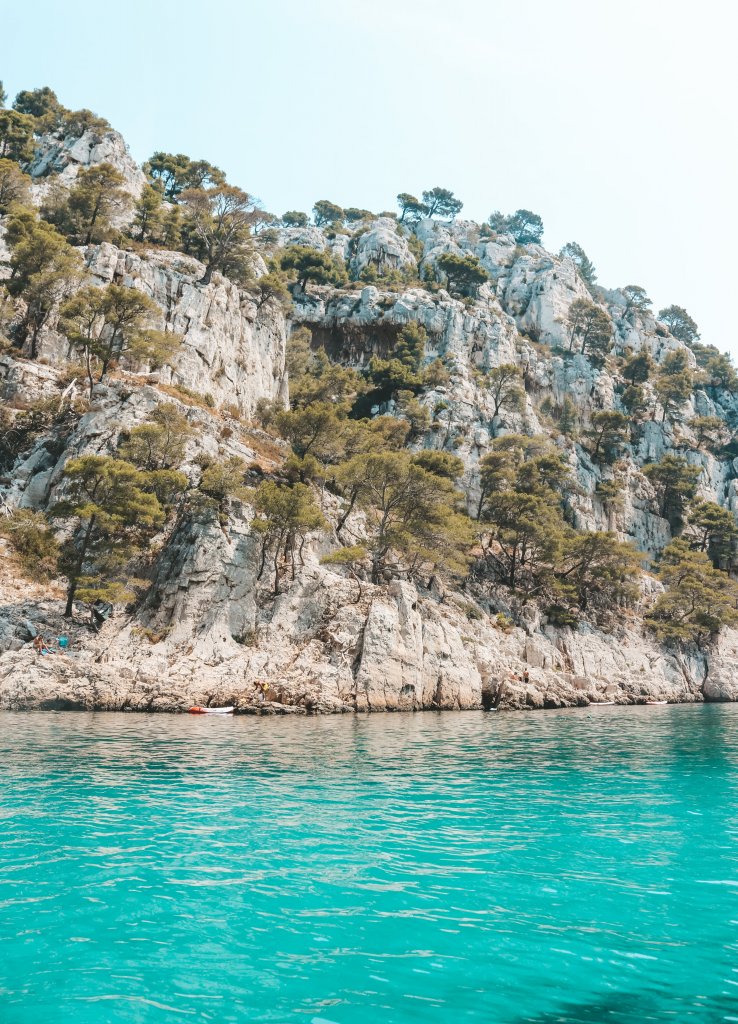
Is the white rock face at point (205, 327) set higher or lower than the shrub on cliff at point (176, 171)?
lower

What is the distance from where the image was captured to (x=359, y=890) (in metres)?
8.75

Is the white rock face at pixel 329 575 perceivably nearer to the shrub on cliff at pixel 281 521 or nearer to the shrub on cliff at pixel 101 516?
the shrub on cliff at pixel 281 521

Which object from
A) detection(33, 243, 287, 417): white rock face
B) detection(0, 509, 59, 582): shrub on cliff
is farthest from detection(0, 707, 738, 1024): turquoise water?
detection(33, 243, 287, 417): white rock face

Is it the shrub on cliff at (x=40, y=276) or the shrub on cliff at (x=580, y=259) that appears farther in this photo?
the shrub on cliff at (x=580, y=259)

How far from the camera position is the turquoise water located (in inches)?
232

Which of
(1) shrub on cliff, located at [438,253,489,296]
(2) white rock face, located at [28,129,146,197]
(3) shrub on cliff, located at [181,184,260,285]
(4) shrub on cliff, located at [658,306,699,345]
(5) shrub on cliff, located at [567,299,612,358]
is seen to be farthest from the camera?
(4) shrub on cliff, located at [658,306,699,345]

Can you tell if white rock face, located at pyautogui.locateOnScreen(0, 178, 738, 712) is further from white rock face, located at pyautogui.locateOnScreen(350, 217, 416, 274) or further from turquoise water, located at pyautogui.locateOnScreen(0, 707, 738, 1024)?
white rock face, located at pyautogui.locateOnScreen(350, 217, 416, 274)

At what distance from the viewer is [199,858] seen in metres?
9.91

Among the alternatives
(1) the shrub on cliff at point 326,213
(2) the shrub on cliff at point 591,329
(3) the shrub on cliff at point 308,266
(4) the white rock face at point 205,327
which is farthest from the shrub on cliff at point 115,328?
(1) the shrub on cliff at point 326,213

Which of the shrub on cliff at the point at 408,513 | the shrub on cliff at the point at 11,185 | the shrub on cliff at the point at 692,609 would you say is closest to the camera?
the shrub on cliff at the point at 408,513

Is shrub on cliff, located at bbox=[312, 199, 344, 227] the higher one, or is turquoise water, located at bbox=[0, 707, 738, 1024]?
shrub on cliff, located at bbox=[312, 199, 344, 227]

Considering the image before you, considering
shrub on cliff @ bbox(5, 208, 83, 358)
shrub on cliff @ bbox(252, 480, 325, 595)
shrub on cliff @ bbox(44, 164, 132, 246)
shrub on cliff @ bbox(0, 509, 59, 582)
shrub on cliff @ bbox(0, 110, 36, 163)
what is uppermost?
shrub on cliff @ bbox(0, 110, 36, 163)

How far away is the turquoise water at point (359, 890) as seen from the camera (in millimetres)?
5895

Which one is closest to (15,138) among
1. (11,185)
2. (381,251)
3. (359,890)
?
(11,185)
